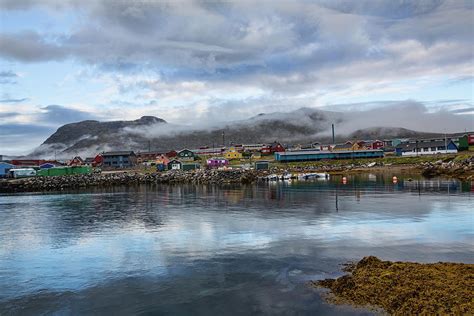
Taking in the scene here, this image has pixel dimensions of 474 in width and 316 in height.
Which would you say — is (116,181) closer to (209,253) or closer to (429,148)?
(209,253)

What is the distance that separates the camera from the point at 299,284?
1395 centimetres

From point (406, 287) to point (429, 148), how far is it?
108202 mm

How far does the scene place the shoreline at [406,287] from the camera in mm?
10687

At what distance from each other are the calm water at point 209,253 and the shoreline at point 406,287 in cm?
79

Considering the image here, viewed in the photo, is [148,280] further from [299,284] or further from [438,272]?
[438,272]

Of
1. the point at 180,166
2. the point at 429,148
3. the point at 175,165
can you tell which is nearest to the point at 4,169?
the point at 175,165

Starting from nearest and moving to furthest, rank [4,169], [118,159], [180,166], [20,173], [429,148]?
[429,148] → [20,173] → [180,166] → [4,169] → [118,159]

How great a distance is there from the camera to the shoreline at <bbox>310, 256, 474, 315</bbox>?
421 inches

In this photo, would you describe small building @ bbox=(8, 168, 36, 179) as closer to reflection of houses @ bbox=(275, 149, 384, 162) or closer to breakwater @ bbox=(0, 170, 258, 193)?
breakwater @ bbox=(0, 170, 258, 193)

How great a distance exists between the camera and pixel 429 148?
→ 10956cm

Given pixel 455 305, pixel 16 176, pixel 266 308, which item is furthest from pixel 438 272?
pixel 16 176

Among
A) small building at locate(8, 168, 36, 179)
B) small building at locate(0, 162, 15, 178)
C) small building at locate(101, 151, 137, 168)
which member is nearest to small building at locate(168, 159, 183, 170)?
small building at locate(101, 151, 137, 168)

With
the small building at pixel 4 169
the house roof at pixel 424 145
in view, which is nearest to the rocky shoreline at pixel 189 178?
the house roof at pixel 424 145

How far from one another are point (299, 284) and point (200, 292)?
3.36 metres
